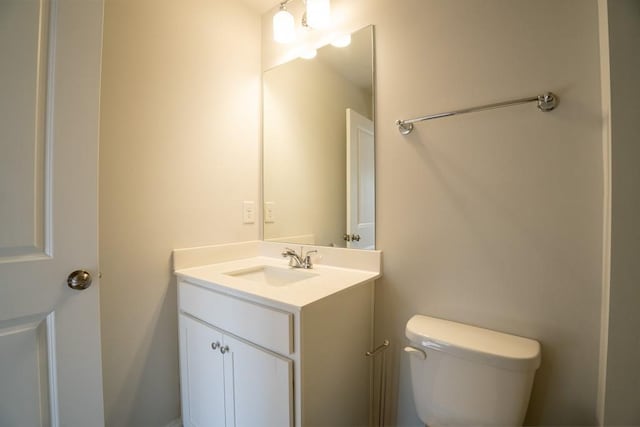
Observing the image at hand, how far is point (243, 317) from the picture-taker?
1048 mm

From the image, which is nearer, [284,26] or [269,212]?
[284,26]

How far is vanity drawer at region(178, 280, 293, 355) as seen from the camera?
0.92 meters

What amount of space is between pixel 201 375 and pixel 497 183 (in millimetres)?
1476

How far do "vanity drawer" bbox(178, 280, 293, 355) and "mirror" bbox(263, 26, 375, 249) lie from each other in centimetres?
58

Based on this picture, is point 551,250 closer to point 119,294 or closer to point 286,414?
point 286,414

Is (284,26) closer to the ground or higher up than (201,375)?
higher up

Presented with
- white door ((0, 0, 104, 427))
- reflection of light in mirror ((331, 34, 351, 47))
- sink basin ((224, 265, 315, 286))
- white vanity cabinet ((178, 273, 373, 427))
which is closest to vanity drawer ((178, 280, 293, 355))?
white vanity cabinet ((178, 273, 373, 427))

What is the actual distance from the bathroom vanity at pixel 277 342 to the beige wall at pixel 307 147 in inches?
9.3

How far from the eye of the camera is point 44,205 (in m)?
0.83

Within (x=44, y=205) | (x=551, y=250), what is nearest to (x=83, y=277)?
(x=44, y=205)

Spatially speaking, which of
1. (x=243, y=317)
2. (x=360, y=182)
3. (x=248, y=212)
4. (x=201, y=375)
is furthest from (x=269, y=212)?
(x=201, y=375)

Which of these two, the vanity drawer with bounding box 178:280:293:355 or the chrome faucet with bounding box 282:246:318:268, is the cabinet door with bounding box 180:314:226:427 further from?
the chrome faucet with bounding box 282:246:318:268

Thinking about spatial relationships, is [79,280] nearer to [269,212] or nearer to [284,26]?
[269,212]

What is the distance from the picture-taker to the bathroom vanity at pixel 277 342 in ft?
3.03
